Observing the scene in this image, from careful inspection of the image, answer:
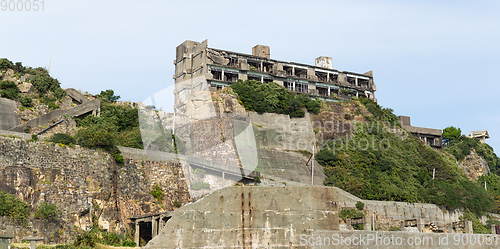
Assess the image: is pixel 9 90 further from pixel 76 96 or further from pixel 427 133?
pixel 427 133

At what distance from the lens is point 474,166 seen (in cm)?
5916

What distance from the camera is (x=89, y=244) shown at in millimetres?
24797

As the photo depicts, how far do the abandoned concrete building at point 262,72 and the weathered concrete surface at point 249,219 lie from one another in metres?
33.2

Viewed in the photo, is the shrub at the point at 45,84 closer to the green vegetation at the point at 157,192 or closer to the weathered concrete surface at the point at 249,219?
the green vegetation at the point at 157,192

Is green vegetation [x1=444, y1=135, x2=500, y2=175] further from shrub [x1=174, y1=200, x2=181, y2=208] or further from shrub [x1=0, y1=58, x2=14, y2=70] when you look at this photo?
shrub [x1=0, y1=58, x2=14, y2=70]

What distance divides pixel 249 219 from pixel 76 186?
675 inches

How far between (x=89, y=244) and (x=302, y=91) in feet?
111

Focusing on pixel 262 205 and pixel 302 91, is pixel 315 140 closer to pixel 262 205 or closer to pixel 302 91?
pixel 302 91

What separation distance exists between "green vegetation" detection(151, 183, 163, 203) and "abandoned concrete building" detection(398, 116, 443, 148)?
1453 inches

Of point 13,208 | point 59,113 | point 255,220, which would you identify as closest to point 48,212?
point 13,208

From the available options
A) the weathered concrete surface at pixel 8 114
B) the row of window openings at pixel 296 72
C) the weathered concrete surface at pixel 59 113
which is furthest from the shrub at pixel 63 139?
the row of window openings at pixel 296 72

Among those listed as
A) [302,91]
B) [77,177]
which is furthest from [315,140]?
[77,177]

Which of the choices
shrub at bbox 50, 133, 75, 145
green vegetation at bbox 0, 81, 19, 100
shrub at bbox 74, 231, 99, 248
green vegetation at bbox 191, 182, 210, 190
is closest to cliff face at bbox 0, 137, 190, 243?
shrub at bbox 50, 133, 75, 145

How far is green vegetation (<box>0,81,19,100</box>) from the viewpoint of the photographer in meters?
35.6
